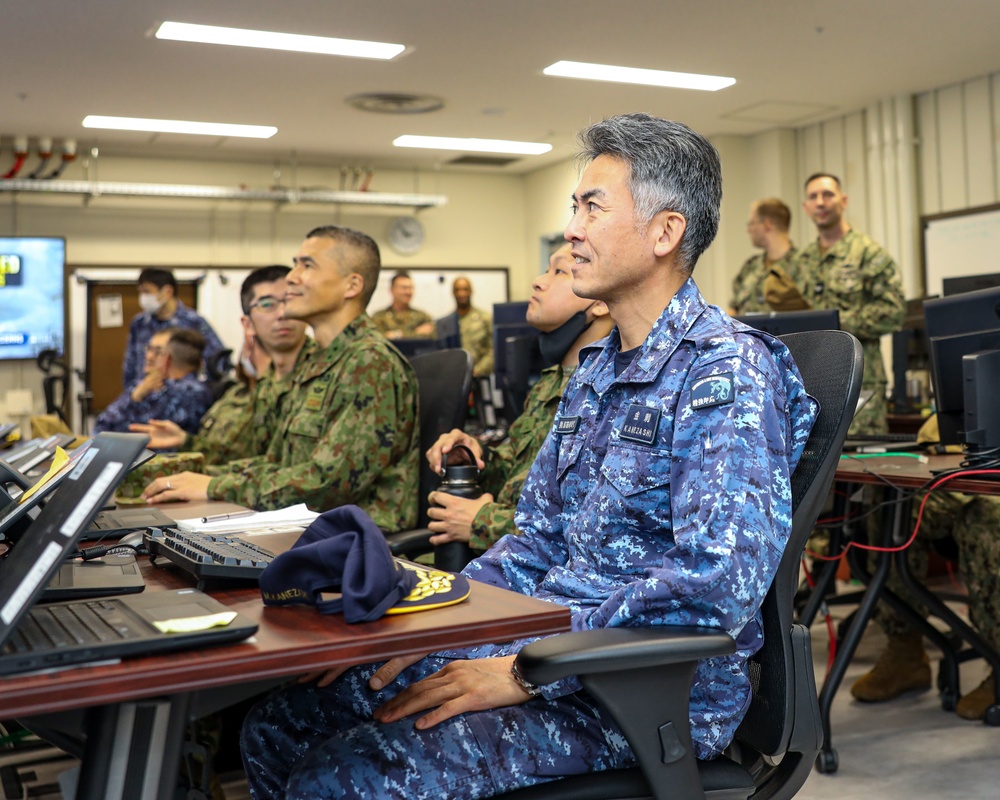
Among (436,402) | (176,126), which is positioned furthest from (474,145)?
(436,402)

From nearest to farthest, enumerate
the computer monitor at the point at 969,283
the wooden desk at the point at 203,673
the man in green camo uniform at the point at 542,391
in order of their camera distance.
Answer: the wooden desk at the point at 203,673 < the man in green camo uniform at the point at 542,391 < the computer monitor at the point at 969,283

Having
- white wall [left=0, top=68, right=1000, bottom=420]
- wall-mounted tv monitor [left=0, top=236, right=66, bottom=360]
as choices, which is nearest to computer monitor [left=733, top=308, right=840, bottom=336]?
white wall [left=0, top=68, right=1000, bottom=420]

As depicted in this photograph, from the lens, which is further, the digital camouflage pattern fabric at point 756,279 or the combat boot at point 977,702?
the digital camouflage pattern fabric at point 756,279

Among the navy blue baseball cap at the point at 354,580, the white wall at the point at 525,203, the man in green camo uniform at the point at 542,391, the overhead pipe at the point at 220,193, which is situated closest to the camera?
the navy blue baseball cap at the point at 354,580

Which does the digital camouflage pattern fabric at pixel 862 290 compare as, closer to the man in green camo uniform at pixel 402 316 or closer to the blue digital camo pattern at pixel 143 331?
the blue digital camo pattern at pixel 143 331

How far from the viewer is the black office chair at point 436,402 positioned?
99.3 inches

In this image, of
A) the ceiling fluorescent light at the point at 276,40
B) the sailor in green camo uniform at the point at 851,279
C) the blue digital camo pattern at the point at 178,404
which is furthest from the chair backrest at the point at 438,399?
the ceiling fluorescent light at the point at 276,40

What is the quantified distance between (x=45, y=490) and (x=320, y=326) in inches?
67.5

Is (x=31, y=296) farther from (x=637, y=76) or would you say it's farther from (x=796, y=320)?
(x=796, y=320)

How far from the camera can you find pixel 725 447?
1237 mm

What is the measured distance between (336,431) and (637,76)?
5.09 meters

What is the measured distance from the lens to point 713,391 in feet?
4.19

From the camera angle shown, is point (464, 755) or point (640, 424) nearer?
point (464, 755)

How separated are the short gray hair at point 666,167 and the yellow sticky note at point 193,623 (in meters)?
0.83
